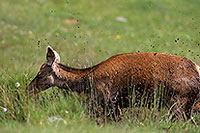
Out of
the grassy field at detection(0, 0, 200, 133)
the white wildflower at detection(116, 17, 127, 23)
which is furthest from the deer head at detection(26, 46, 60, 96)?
the white wildflower at detection(116, 17, 127, 23)

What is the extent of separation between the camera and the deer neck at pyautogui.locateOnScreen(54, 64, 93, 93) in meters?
6.40

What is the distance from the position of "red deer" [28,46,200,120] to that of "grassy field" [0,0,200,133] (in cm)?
29

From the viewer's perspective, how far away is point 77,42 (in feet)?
44.5

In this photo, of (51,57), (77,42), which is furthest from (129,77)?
(77,42)

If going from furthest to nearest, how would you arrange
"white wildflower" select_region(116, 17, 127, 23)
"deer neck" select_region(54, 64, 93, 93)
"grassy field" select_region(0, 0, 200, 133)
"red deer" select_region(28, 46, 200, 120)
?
1. "white wildflower" select_region(116, 17, 127, 23)
2. "deer neck" select_region(54, 64, 93, 93)
3. "red deer" select_region(28, 46, 200, 120)
4. "grassy field" select_region(0, 0, 200, 133)

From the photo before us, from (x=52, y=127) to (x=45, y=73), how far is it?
1.69m

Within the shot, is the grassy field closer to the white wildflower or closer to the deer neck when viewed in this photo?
the white wildflower

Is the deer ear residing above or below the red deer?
above

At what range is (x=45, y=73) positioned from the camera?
21.2 ft

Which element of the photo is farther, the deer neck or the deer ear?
the deer neck

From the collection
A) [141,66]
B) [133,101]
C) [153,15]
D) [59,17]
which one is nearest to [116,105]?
[133,101]

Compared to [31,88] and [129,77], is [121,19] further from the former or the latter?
[129,77]

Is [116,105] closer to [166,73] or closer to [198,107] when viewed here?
[166,73]

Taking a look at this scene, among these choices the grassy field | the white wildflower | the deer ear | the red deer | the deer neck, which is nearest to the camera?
the grassy field
